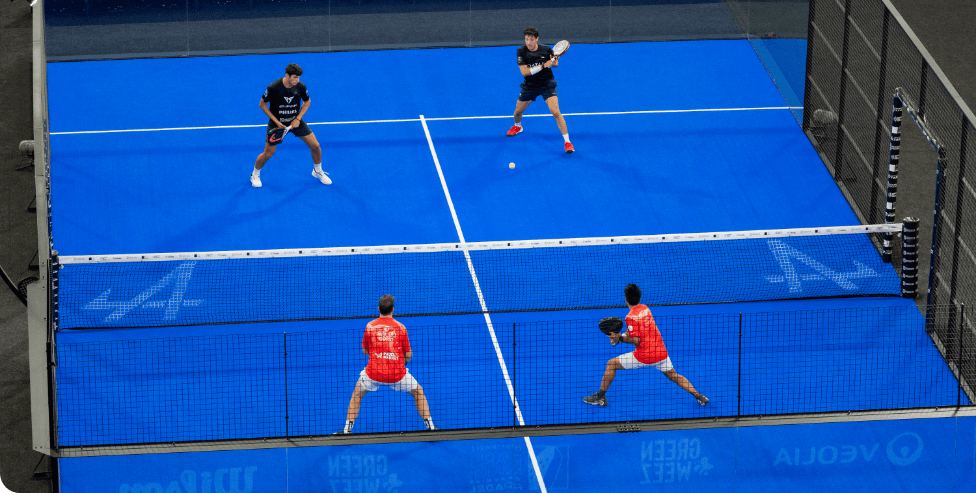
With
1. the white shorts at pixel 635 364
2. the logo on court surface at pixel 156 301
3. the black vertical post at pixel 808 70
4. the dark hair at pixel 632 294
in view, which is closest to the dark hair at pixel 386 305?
the dark hair at pixel 632 294

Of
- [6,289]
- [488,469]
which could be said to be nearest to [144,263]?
[6,289]

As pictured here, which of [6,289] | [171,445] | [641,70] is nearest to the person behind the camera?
[171,445]

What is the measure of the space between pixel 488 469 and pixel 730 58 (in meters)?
12.3

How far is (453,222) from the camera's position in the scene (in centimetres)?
1839

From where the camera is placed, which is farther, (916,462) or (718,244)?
(718,244)

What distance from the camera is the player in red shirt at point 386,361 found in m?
13.1

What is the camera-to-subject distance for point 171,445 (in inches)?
487

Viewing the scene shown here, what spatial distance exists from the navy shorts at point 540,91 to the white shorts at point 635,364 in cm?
679

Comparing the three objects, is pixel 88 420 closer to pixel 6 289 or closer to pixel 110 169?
pixel 6 289

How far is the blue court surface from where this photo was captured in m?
14.1

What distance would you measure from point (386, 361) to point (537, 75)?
25.3 feet

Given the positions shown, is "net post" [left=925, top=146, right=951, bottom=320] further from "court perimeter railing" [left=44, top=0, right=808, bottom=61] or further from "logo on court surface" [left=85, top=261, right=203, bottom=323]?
"court perimeter railing" [left=44, top=0, right=808, bottom=61]

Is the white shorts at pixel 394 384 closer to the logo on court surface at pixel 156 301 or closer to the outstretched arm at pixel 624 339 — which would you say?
the outstretched arm at pixel 624 339

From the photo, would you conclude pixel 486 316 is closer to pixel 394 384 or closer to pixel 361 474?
pixel 394 384
